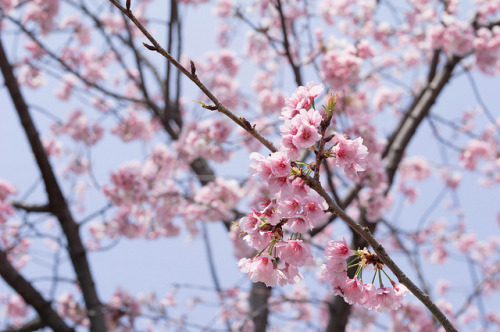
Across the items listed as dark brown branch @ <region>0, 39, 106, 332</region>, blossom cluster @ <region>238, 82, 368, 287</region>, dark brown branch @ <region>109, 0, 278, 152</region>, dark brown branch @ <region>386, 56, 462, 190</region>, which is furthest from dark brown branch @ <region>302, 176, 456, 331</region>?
dark brown branch @ <region>0, 39, 106, 332</region>

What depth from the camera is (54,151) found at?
6859mm

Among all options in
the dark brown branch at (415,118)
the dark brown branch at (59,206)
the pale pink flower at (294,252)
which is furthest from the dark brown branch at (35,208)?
the pale pink flower at (294,252)

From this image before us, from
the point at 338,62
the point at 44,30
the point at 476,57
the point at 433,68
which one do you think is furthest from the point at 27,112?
the point at 476,57

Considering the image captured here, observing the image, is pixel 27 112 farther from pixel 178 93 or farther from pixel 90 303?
pixel 90 303

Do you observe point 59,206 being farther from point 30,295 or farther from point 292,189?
point 292,189

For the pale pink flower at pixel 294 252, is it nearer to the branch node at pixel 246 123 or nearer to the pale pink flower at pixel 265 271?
the pale pink flower at pixel 265 271

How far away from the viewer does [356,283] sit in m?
1.24

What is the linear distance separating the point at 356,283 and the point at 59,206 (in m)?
3.58

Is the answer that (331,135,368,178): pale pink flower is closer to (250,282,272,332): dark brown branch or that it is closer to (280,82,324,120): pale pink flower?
(280,82,324,120): pale pink flower

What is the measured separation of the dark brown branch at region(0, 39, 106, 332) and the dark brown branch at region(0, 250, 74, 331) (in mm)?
281

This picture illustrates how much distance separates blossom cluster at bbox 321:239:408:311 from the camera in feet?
3.96

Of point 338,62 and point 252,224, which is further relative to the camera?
point 338,62

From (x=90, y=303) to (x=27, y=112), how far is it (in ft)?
5.97

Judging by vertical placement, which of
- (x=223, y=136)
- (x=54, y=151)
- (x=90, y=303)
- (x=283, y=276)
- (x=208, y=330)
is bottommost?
(x=283, y=276)
